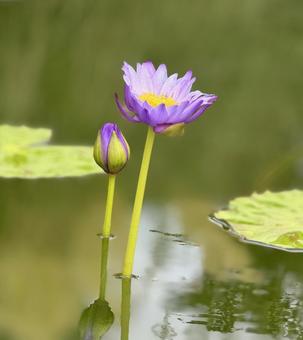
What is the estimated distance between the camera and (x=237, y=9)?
452cm

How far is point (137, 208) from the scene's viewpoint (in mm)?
1556

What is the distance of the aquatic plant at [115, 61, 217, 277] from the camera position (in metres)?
1.48

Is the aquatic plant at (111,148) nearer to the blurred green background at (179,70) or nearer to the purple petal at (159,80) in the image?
the purple petal at (159,80)

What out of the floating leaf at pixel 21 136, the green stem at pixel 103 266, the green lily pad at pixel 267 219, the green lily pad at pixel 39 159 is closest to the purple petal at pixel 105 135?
the green stem at pixel 103 266

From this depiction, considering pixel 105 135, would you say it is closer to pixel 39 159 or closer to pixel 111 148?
pixel 111 148

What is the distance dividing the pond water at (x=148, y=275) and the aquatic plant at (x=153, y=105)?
11 centimetres

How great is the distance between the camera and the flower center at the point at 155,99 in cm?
157

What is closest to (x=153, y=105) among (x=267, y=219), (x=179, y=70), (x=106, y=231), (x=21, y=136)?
(x=106, y=231)

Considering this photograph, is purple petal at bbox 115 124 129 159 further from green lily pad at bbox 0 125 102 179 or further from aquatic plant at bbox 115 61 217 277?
green lily pad at bbox 0 125 102 179

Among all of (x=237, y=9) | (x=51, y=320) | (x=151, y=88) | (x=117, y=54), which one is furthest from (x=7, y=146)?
(x=237, y=9)

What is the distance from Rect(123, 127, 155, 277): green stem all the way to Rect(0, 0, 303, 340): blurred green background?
0.08 metres

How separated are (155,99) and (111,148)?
0.13 metres

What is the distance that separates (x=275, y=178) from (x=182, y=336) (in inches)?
38.6

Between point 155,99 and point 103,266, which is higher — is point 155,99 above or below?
above
